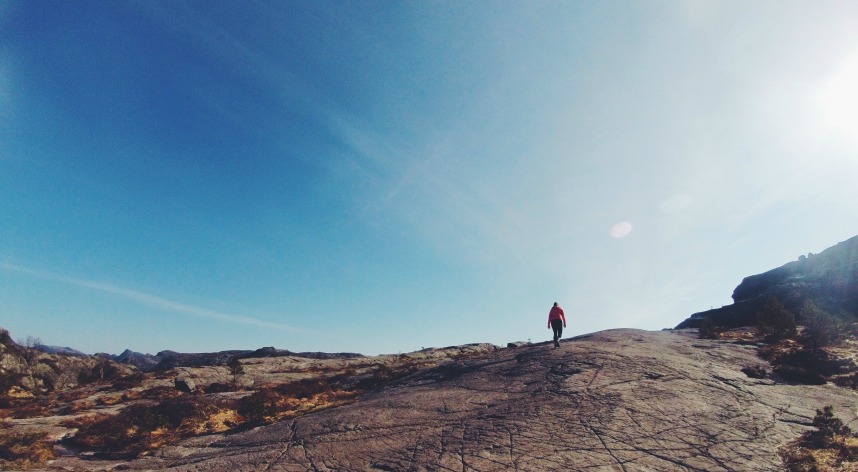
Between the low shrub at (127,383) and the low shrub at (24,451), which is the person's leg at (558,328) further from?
the low shrub at (127,383)

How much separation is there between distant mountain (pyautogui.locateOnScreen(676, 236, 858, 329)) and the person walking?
2891 cm

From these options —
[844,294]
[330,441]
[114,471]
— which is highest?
[844,294]

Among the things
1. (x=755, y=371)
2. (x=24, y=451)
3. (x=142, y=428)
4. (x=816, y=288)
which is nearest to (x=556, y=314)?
(x=755, y=371)

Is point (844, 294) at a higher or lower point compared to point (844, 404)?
higher

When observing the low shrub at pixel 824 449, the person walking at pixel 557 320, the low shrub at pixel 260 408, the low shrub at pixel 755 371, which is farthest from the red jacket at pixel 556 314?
the low shrub at pixel 260 408

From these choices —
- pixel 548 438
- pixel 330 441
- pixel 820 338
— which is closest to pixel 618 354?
pixel 548 438

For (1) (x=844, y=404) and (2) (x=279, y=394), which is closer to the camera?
(1) (x=844, y=404)

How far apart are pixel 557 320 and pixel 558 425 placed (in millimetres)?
12468

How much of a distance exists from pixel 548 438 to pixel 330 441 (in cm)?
712

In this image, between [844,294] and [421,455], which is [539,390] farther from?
[844,294]

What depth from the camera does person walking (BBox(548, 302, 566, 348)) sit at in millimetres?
23469

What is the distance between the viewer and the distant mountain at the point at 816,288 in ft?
129

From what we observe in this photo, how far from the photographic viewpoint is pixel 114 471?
503 inches

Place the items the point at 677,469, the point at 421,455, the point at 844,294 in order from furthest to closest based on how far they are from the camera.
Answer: the point at 844,294 → the point at 421,455 → the point at 677,469
